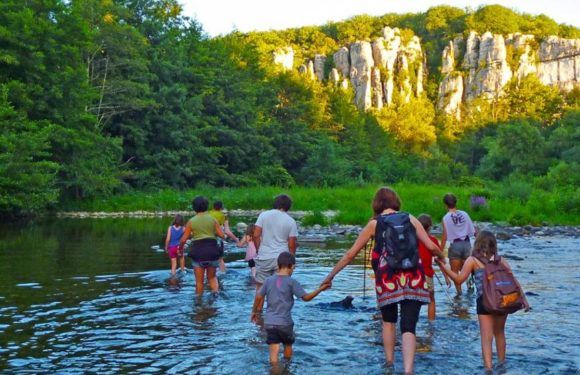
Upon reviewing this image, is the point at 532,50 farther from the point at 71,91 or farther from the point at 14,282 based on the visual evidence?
the point at 14,282

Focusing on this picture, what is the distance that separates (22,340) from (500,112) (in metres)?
145

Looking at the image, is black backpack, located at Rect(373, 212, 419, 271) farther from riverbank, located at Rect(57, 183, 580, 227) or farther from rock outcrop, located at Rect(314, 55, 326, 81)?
rock outcrop, located at Rect(314, 55, 326, 81)

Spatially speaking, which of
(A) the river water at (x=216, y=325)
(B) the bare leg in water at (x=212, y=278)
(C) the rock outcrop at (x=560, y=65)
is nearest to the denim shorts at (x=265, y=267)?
(A) the river water at (x=216, y=325)

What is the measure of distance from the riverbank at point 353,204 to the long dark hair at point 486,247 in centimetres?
2244

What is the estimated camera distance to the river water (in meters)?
7.38

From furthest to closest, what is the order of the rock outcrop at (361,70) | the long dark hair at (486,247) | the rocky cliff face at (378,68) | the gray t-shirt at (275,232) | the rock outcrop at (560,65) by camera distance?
the rocky cliff face at (378,68), the rock outcrop at (560,65), the rock outcrop at (361,70), the gray t-shirt at (275,232), the long dark hair at (486,247)

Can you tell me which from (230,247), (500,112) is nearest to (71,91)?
(230,247)

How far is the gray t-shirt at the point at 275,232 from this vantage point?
9359 millimetres

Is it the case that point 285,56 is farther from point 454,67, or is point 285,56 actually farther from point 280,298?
point 280,298

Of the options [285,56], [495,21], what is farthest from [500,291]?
[495,21]

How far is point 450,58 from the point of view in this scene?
549 ft

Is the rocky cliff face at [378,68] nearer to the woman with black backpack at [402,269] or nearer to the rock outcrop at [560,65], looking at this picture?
the rock outcrop at [560,65]

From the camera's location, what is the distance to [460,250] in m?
11.7

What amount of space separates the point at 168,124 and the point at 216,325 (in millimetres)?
46527
